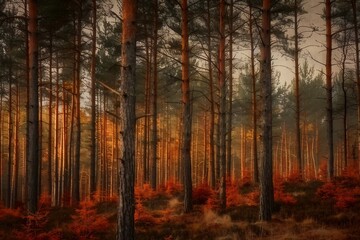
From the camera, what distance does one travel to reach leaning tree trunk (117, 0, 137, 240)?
20.5 ft

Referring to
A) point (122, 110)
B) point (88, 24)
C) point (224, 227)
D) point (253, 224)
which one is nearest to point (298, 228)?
point (253, 224)

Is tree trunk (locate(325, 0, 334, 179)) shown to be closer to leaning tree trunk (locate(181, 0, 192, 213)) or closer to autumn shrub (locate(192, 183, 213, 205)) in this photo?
autumn shrub (locate(192, 183, 213, 205))

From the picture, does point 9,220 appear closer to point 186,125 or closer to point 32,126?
point 32,126

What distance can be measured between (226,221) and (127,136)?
5.22m

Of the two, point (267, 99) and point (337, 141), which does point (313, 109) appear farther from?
point (267, 99)

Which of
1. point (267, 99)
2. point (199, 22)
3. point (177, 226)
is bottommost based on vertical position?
point (177, 226)

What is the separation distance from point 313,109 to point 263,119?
3529 cm

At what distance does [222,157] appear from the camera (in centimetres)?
1137

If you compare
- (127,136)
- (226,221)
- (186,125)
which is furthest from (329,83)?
(127,136)

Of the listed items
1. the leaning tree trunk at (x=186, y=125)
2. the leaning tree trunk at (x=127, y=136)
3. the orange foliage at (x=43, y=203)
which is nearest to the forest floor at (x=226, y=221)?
the leaning tree trunk at (x=186, y=125)

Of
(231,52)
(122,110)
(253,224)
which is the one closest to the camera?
(122,110)

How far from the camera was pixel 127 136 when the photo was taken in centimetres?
635

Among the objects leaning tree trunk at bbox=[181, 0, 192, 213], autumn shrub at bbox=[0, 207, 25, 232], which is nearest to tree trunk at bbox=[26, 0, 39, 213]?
autumn shrub at bbox=[0, 207, 25, 232]

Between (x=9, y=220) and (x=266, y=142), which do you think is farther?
(x=9, y=220)
